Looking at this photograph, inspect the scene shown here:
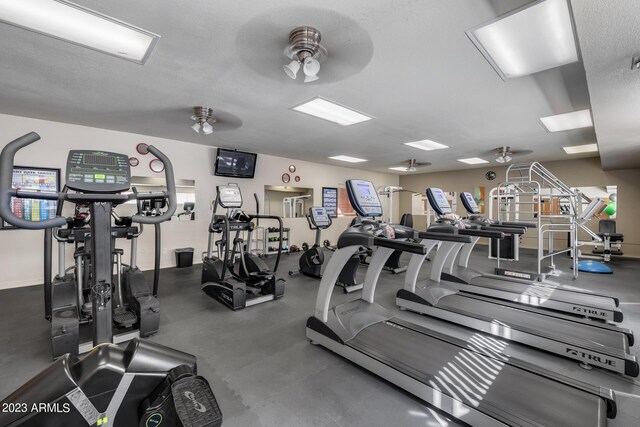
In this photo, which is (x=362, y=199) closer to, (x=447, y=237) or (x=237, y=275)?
(x=447, y=237)

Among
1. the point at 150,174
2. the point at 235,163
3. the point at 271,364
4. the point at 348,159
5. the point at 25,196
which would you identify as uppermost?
the point at 348,159

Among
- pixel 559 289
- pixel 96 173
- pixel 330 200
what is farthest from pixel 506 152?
pixel 96 173

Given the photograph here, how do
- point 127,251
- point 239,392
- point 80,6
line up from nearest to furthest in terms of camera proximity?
point 80,6 < point 239,392 < point 127,251

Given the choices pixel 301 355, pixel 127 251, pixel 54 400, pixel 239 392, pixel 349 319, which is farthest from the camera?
pixel 127 251

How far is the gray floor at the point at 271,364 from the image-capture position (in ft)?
5.69

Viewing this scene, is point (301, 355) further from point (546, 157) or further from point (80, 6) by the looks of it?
point (546, 157)

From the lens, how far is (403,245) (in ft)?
6.45

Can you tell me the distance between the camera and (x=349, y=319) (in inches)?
102

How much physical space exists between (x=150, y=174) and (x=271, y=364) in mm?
4665

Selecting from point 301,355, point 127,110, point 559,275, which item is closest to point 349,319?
point 301,355

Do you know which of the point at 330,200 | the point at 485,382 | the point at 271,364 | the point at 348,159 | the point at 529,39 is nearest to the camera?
the point at 485,382

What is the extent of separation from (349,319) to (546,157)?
780 centimetres

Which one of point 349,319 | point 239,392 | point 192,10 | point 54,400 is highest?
point 192,10

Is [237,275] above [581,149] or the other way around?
the other way around
